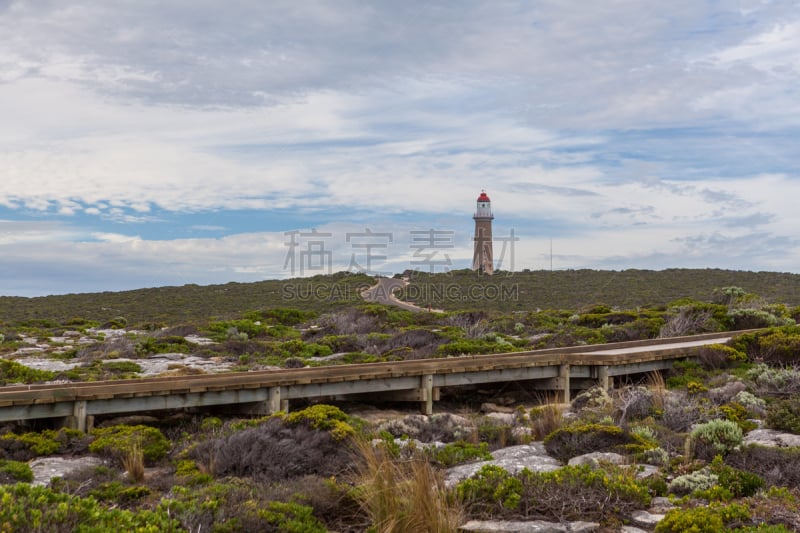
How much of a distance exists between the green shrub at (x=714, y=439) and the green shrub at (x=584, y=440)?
→ 80 centimetres

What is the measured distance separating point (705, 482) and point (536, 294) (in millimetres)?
47752

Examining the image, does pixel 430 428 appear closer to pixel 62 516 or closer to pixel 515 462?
pixel 515 462

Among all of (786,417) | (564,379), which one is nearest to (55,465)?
(786,417)


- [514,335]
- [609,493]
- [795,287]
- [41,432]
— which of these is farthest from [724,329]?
[795,287]

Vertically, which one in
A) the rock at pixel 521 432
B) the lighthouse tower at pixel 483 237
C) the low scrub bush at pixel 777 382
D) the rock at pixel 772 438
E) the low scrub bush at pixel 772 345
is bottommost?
the rock at pixel 521 432

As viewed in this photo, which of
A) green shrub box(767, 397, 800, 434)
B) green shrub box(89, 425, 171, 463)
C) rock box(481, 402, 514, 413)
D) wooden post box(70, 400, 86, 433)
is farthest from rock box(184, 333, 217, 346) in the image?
green shrub box(767, 397, 800, 434)

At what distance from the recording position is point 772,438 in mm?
10047

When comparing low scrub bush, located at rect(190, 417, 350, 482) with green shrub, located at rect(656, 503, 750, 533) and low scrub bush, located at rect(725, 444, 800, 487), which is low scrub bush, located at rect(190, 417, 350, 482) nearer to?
green shrub, located at rect(656, 503, 750, 533)

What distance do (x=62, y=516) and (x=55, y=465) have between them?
176 inches

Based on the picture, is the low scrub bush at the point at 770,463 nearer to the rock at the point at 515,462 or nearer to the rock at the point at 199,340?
the rock at the point at 515,462

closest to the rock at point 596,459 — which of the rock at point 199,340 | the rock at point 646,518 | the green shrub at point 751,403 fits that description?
the rock at point 646,518

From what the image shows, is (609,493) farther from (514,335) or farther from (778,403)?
(514,335)

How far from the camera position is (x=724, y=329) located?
85.6 ft

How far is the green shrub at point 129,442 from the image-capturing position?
10.0 metres
